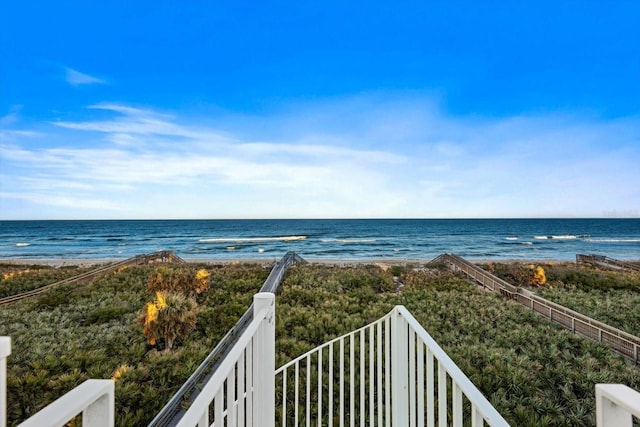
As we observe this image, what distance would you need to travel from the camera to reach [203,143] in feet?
96.3

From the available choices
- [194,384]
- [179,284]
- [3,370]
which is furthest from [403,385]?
[179,284]

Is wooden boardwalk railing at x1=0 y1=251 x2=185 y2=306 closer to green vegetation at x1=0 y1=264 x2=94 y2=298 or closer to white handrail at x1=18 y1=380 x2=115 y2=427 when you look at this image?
green vegetation at x1=0 y1=264 x2=94 y2=298

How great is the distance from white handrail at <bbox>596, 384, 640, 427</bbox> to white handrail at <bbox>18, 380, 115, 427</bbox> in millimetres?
996

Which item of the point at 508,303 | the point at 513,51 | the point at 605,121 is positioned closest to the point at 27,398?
the point at 508,303

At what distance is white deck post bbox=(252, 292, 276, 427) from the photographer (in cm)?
155

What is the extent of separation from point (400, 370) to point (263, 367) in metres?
0.98

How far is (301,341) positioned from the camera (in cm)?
601

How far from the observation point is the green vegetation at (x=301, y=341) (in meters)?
4.34

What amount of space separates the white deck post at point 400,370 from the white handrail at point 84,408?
1722 millimetres

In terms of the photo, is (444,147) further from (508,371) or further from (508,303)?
(508,371)

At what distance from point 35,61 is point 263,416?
1829 centimetres

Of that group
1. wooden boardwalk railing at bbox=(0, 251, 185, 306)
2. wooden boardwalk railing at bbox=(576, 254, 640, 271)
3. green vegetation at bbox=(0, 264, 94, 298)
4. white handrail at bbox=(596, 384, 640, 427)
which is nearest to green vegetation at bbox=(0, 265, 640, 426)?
wooden boardwalk railing at bbox=(0, 251, 185, 306)

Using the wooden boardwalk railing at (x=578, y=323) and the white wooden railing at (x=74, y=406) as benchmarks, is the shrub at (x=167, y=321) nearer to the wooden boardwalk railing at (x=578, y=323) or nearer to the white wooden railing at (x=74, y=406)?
the white wooden railing at (x=74, y=406)

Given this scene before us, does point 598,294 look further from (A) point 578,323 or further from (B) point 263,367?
(B) point 263,367
